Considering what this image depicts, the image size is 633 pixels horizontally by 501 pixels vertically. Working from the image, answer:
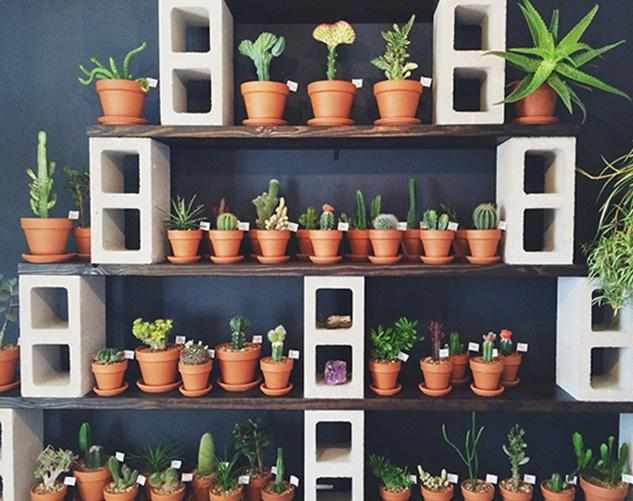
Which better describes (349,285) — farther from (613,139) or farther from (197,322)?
(613,139)

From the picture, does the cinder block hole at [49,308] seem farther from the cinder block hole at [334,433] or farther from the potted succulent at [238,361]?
the cinder block hole at [334,433]

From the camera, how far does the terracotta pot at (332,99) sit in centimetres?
194

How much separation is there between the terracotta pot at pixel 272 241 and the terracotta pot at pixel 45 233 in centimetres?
72

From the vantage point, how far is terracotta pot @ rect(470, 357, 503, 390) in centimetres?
196

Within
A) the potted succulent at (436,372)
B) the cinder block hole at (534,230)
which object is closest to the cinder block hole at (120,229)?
the potted succulent at (436,372)

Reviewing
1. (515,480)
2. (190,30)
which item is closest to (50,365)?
(190,30)

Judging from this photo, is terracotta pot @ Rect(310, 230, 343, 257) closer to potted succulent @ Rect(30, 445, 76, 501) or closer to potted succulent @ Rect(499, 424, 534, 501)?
potted succulent @ Rect(499, 424, 534, 501)

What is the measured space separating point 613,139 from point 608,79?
0.77 feet

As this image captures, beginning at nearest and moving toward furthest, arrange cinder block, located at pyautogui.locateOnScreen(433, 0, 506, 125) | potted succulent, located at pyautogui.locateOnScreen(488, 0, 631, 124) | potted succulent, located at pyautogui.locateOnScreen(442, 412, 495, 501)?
potted succulent, located at pyautogui.locateOnScreen(488, 0, 631, 124) → cinder block, located at pyautogui.locateOnScreen(433, 0, 506, 125) → potted succulent, located at pyautogui.locateOnScreen(442, 412, 495, 501)

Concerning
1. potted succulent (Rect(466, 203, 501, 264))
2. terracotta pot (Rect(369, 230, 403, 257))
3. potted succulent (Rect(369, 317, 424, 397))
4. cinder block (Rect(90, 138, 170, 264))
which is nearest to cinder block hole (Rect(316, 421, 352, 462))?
potted succulent (Rect(369, 317, 424, 397))

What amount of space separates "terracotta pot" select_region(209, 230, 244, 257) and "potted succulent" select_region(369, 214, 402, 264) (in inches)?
19.0

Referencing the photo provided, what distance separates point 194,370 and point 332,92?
3.58 ft

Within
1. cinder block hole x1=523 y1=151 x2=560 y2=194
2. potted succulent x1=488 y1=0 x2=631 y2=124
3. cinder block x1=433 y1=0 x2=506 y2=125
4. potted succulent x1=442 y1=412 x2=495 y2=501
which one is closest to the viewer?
potted succulent x1=488 y1=0 x2=631 y2=124

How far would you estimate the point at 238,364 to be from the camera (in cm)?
201
